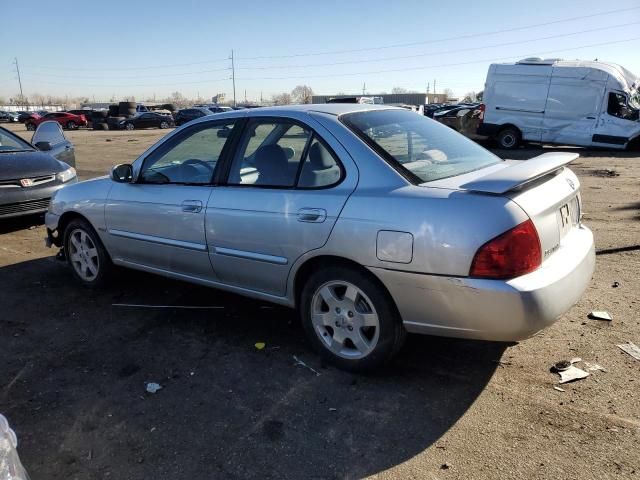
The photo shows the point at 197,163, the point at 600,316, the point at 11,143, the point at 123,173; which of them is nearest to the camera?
the point at 600,316

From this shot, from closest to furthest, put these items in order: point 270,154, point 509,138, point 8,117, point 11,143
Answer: point 270,154 < point 11,143 < point 509,138 < point 8,117

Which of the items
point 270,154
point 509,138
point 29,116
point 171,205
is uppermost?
point 270,154

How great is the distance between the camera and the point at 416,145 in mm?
3514

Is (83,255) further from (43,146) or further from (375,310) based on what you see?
(43,146)

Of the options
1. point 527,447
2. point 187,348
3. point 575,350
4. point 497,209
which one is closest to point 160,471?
point 187,348

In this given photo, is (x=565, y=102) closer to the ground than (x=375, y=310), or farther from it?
farther from it

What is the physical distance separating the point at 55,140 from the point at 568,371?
355 inches

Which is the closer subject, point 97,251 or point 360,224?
point 360,224

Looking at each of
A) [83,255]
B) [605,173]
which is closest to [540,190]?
[83,255]

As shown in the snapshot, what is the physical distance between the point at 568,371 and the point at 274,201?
2.15 meters

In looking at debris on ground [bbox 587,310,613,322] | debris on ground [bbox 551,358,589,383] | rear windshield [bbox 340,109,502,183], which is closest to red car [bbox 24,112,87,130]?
rear windshield [bbox 340,109,502,183]

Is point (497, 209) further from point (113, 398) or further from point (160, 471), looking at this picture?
point (113, 398)

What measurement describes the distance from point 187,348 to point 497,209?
2.34 metres

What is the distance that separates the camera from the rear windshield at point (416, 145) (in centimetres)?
323
